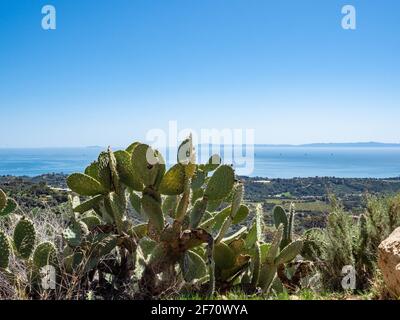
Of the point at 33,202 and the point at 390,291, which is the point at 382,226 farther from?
the point at 33,202

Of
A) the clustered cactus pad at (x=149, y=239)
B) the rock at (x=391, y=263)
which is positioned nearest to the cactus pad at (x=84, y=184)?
the clustered cactus pad at (x=149, y=239)

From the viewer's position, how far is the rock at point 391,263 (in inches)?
149

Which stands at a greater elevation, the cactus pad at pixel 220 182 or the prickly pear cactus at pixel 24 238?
the cactus pad at pixel 220 182

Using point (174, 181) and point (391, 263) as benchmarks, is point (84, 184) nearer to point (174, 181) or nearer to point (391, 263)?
point (174, 181)

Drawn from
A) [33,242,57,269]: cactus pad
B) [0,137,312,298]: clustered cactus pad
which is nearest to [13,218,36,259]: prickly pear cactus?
[0,137,312,298]: clustered cactus pad

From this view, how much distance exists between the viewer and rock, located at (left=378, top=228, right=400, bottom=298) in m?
3.79

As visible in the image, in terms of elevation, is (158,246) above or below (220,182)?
below

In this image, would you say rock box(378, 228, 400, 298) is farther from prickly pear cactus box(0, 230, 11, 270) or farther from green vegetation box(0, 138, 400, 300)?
prickly pear cactus box(0, 230, 11, 270)

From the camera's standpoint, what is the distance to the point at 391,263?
151 inches

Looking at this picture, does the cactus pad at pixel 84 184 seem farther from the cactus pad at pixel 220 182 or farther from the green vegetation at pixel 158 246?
the cactus pad at pixel 220 182

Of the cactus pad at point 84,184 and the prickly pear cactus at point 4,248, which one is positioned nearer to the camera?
the prickly pear cactus at point 4,248

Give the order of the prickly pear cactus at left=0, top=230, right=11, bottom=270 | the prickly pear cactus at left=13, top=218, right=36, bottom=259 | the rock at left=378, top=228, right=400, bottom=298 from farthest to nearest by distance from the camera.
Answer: the prickly pear cactus at left=13, top=218, right=36, bottom=259
the prickly pear cactus at left=0, top=230, right=11, bottom=270
the rock at left=378, top=228, right=400, bottom=298

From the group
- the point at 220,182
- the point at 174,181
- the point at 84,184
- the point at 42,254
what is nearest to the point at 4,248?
the point at 42,254

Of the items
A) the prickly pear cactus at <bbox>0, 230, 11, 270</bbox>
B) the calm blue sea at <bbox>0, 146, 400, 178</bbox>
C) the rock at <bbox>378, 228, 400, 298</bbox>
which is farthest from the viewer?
the calm blue sea at <bbox>0, 146, 400, 178</bbox>
